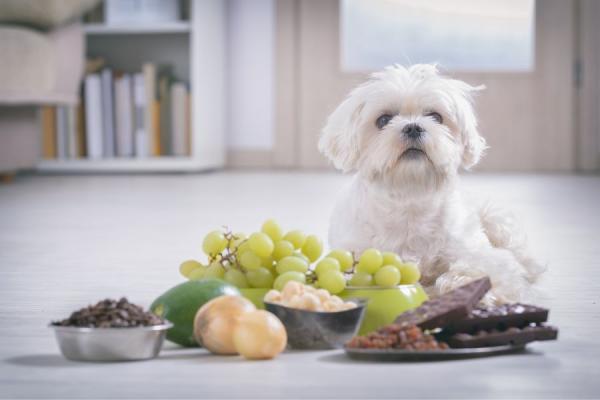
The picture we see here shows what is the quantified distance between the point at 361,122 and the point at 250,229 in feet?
3.98

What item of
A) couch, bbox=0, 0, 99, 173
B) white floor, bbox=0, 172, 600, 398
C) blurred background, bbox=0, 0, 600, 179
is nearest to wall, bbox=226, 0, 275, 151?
blurred background, bbox=0, 0, 600, 179

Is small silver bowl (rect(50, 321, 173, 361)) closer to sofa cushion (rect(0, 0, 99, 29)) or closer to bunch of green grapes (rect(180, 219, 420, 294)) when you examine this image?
bunch of green grapes (rect(180, 219, 420, 294))

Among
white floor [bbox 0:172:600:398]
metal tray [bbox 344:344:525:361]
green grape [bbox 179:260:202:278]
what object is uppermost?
green grape [bbox 179:260:202:278]

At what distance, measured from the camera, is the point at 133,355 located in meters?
1.33

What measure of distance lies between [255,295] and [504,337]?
39cm

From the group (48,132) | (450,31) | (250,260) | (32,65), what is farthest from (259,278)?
(450,31)

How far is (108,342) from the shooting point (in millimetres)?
1316

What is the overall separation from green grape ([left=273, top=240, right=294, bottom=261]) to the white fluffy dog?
337 millimetres

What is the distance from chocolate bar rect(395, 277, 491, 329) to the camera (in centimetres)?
135

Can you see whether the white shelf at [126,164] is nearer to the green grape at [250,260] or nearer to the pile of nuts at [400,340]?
the green grape at [250,260]

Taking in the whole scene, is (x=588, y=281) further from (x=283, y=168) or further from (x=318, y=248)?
(x=283, y=168)

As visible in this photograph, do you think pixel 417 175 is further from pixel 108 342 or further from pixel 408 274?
pixel 108 342

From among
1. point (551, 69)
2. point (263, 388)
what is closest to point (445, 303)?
point (263, 388)

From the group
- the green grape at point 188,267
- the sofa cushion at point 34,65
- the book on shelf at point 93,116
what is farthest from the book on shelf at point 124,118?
the green grape at point 188,267
